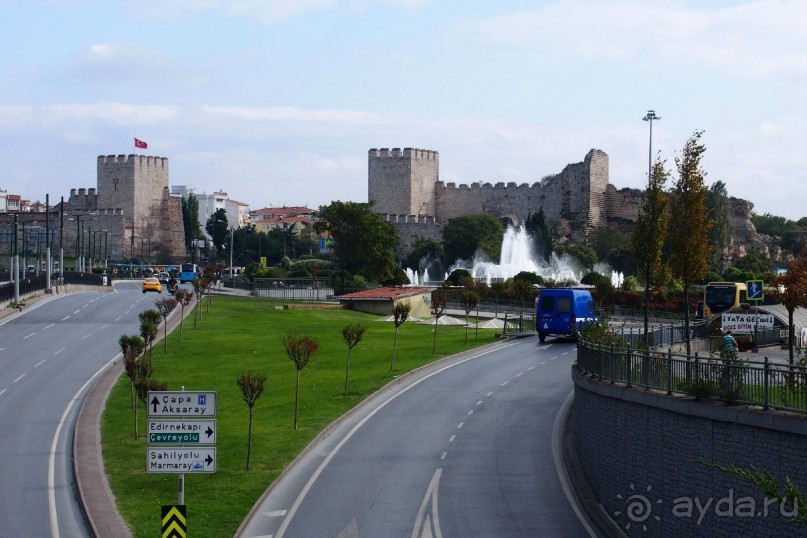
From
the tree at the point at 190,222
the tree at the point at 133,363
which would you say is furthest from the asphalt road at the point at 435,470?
the tree at the point at 190,222

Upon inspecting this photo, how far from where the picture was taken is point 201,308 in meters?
65.8

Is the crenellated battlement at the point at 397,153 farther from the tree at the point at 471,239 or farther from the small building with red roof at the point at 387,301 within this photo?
the small building with red roof at the point at 387,301

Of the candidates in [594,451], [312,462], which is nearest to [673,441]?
[594,451]

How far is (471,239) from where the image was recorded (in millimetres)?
114812

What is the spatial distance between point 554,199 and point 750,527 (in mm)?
111772

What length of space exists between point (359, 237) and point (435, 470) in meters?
65.1

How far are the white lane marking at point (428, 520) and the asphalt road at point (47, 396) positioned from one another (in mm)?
6150

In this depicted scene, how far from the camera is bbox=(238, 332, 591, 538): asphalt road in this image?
72.6ft

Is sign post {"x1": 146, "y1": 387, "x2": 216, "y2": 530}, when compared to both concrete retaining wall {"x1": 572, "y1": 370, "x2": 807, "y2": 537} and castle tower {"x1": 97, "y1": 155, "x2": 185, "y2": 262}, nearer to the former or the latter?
concrete retaining wall {"x1": 572, "y1": 370, "x2": 807, "y2": 537}

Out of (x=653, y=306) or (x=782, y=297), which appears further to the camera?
(x=653, y=306)

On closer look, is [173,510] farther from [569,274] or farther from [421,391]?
[569,274]

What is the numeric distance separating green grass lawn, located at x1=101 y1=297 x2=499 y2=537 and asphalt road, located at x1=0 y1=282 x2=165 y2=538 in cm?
116

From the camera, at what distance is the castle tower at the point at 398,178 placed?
126m

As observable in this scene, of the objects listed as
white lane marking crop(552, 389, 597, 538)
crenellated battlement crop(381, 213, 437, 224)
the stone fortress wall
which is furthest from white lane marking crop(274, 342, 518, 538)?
crenellated battlement crop(381, 213, 437, 224)
